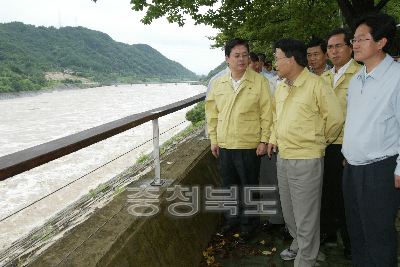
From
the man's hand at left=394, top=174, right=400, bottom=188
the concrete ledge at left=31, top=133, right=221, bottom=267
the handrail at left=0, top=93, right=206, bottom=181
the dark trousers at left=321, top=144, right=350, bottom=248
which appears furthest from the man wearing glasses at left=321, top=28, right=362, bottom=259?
the handrail at left=0, top=93, right=206, bottom=181

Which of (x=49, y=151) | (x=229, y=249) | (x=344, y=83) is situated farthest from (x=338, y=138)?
(x=49, y=151)

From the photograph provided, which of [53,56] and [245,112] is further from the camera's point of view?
[53,56]

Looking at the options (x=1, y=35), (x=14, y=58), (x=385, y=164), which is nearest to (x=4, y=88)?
(x=14, y=58)

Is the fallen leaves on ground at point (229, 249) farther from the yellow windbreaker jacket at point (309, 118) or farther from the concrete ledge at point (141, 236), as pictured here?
the yellow windbreaker jacket at point (309, 118)

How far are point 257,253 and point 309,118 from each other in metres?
1.47

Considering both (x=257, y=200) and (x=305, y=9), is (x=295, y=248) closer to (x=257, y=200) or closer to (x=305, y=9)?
(x=257, y=200)

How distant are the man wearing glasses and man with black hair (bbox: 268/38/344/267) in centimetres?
40

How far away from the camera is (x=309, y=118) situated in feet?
8.19

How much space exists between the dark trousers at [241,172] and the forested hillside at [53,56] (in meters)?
110

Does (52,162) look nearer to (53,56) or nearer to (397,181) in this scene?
(397,181)

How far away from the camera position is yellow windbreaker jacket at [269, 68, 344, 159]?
2473mm

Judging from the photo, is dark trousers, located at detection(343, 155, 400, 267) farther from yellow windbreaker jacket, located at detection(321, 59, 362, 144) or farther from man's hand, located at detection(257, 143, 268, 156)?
man's hand, located at detection(257, 143, 268, 156)

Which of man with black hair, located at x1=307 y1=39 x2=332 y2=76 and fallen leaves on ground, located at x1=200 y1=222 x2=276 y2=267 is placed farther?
man with black hair, located at x1=307 y1=39 x2=332 y2=76

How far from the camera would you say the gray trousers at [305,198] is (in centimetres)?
253
